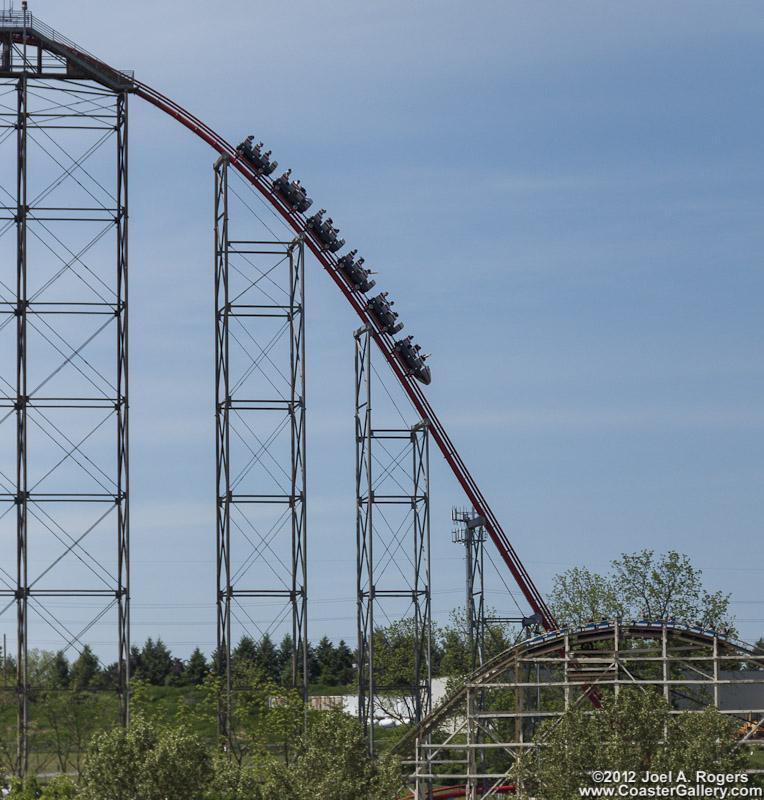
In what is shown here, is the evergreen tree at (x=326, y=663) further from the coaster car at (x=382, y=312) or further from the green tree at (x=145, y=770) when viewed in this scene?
the green tree at (x=145, y=770)

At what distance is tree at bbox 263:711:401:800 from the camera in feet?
87.6

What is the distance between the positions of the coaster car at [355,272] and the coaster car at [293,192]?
2.07 metres

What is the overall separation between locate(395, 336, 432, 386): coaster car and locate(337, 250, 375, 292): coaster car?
212 cm

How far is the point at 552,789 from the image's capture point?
82.2 ft

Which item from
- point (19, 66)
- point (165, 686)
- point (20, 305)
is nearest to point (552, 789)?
point (20, 305)

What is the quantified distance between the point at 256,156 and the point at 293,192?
1588 millimetres

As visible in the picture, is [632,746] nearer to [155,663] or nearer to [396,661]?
[396,661]

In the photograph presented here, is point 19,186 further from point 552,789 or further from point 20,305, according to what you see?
point 552,789

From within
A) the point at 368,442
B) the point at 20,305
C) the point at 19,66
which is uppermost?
the point at 19,66

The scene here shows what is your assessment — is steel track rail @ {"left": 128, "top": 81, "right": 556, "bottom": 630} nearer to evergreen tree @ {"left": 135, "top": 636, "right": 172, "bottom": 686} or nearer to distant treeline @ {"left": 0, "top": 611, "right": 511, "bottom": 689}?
distant treeline @ {"left": 0, "top": 611, "right": 511, "bottom": 689}

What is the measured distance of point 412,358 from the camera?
42188mm

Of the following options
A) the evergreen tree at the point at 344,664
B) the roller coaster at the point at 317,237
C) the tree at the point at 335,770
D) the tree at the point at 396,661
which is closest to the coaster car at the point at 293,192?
the roller coaster at the point at 317,237

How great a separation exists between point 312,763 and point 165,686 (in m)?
52.6

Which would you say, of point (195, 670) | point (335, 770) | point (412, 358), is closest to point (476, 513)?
point (412, 358)
